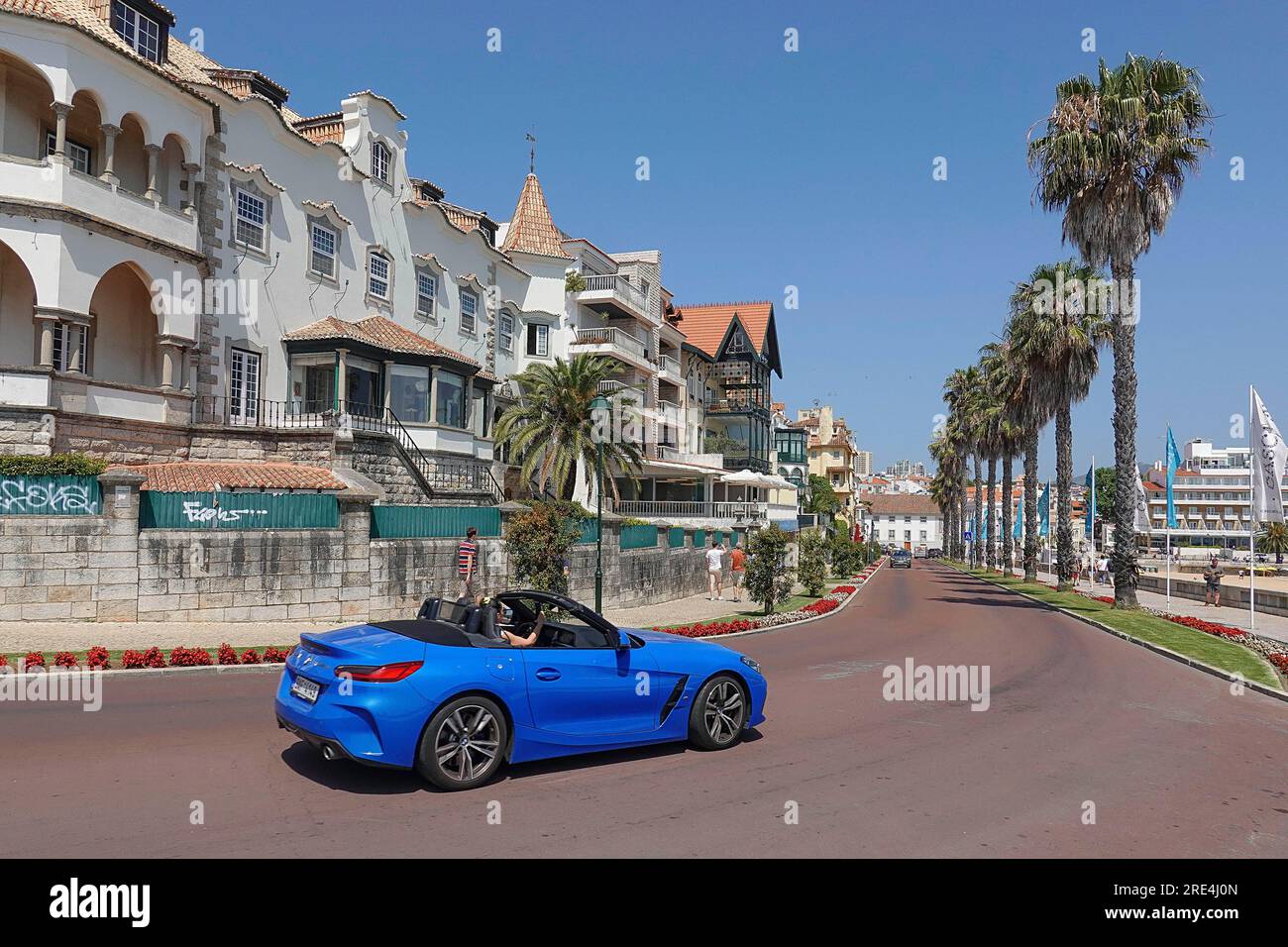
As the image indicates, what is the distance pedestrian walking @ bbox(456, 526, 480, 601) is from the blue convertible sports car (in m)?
9.68

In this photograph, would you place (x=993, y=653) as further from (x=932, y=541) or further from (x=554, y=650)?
(x=932, y=541)

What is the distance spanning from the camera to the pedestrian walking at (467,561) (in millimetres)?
17969

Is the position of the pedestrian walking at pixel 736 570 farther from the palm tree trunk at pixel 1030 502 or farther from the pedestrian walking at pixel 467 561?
the palm tree trunk at pixel 1030 502

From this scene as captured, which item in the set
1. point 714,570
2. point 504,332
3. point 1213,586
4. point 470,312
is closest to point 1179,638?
point 714,570

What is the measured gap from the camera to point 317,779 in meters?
6.89

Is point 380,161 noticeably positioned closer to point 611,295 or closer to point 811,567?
point 611,295

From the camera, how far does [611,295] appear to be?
139 ft

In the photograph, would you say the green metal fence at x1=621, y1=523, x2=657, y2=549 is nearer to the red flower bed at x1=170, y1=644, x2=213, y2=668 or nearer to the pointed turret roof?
the red flower bed at x1=170, y1=644, x2=213, y2=668

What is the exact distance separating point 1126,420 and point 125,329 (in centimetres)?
2913

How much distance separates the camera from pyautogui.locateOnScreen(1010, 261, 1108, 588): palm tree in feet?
115

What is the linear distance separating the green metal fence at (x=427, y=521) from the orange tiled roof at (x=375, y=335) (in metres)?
8.72

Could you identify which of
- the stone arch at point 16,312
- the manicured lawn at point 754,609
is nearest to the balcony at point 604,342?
the manicured lawn at point 754,609

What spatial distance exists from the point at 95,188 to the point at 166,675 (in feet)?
44.0

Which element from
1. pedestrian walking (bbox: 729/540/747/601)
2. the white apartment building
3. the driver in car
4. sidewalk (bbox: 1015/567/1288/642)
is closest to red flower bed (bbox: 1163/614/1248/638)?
sidewalk (bbox: 1015/567/1288/642)
